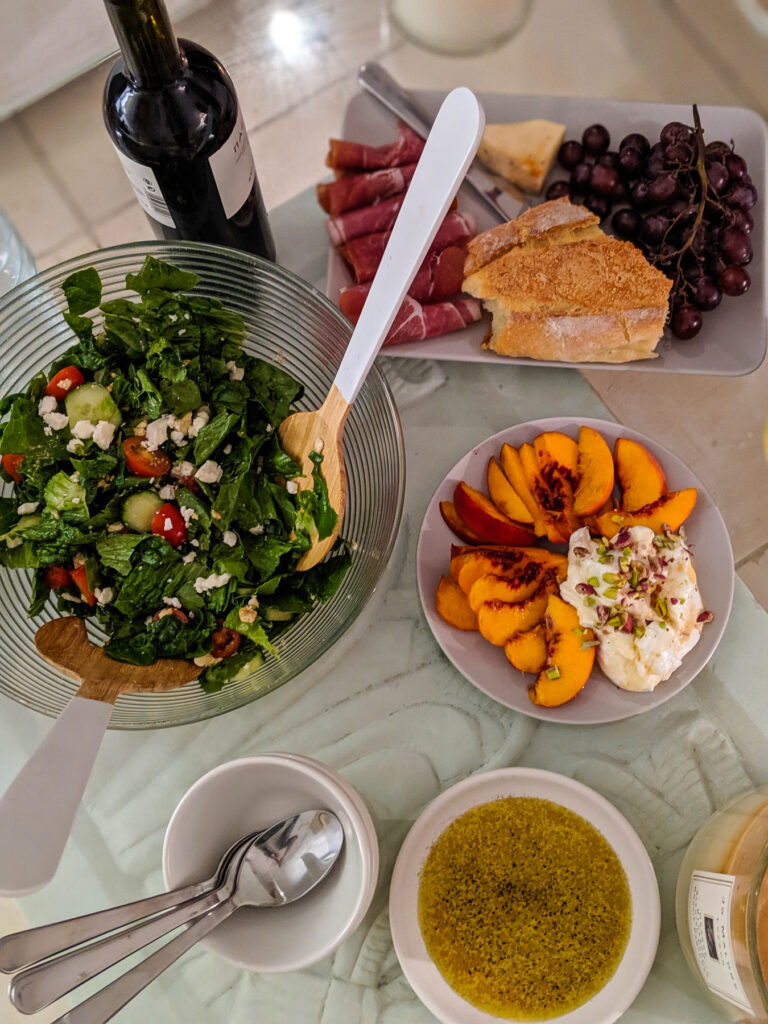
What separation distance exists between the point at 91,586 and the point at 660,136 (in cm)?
104

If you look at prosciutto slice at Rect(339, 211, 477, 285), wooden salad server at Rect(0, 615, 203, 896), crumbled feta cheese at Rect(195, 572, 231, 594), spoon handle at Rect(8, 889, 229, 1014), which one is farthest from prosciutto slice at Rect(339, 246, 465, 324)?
spoon handle at Rect(8, 889, 229, 1014)

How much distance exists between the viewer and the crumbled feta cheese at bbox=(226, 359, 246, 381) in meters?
1.00

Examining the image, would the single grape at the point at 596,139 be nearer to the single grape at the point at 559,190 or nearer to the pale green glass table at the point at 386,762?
the single grape at the point at 559,190

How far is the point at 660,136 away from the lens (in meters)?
1.27

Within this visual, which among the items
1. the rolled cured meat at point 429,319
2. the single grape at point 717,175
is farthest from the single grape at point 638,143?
the rolled cured meat at point 429,319

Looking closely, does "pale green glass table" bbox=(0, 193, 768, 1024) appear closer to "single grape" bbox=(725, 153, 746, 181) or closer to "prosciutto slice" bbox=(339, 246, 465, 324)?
"prosciutto slice" bbox=(339, 246, 465, 324)

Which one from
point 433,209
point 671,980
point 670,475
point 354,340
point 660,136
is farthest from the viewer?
point 660,136

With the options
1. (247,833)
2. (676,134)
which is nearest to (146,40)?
(676,134)

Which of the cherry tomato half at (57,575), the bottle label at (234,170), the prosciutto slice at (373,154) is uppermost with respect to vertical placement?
the bottle label at (234,170)

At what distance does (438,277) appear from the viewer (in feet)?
3.97

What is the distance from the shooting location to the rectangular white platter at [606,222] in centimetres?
119

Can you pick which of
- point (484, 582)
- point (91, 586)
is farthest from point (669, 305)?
point (91, 586)

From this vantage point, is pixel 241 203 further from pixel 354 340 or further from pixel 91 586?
pixel 91 586

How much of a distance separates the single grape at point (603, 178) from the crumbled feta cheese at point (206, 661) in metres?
0.88
